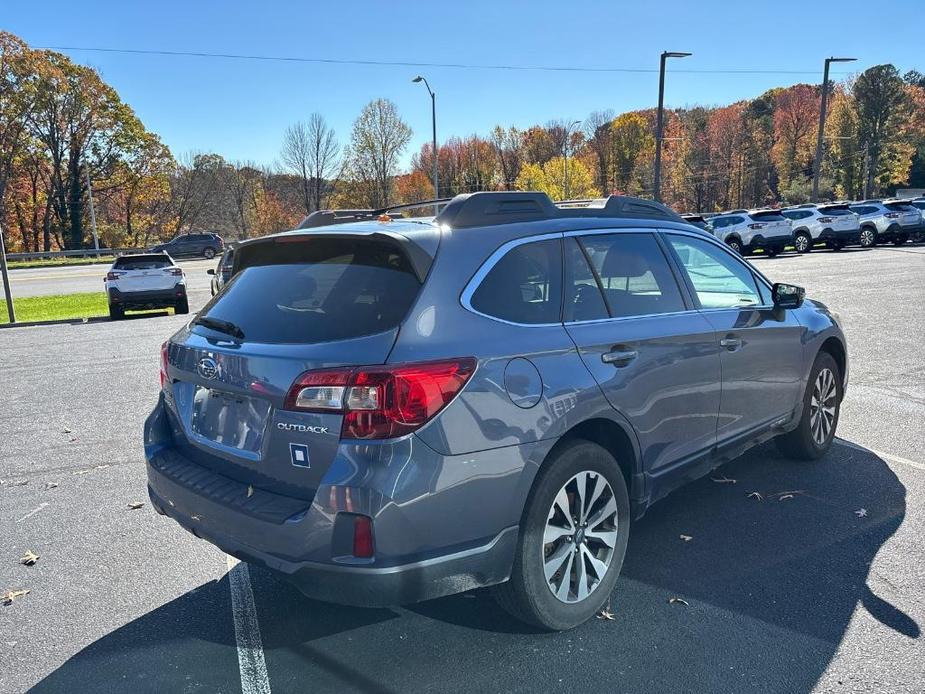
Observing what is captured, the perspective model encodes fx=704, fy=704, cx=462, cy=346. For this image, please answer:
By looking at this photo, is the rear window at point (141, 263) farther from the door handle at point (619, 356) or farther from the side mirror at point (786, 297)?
the door handle at point (619, 356)

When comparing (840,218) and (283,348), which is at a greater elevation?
(840,218)

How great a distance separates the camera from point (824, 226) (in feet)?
99.1

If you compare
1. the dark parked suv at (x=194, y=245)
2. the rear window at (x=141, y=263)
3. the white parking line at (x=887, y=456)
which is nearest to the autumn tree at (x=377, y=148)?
the dark parked suv at (x=194, y=245)

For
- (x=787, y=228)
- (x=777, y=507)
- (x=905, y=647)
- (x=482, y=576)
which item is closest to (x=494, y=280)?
(x=482, y=576)

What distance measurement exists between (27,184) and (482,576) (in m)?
64.3

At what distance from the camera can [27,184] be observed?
55.3 m

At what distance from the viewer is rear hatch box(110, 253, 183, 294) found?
50.5ft

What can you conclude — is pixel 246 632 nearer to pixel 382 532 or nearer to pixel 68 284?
pixel 382 532

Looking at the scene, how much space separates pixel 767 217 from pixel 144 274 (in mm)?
24925

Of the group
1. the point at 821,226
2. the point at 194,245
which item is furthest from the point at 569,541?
the point at 194,245

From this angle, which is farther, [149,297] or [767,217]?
[767,217]

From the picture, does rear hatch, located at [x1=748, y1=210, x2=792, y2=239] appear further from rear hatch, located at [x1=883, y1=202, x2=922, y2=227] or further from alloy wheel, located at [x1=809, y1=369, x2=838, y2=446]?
alloy wheel, located at [x1=809, y1=369, x2=838, y2=446]

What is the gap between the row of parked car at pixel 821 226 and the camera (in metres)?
29.7

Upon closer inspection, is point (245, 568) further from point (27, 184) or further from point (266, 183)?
point (266, 183)
